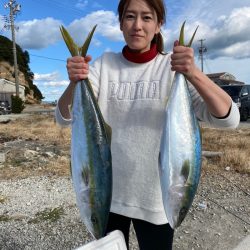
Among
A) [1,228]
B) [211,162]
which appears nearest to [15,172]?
[1,228]

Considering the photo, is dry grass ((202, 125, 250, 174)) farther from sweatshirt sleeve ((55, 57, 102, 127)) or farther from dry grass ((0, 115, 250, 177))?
sweatshirt sleeve ((55, 57, 102, 127))

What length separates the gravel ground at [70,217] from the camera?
4.16 meters

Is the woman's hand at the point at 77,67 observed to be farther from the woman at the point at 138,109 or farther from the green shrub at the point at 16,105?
the green shrub at the point at 16,105

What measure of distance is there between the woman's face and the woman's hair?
0.07ft

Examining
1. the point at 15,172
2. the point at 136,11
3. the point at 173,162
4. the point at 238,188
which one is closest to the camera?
the point at 173,162

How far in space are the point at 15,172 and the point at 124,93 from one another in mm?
5646

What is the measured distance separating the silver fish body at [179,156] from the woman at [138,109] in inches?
5.6

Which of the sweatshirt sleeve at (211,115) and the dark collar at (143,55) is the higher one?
the dark collar at (143,55)

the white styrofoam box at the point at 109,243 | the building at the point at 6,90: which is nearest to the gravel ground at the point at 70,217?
the white styrofoam box at the point at 109,243

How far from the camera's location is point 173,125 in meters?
1.77

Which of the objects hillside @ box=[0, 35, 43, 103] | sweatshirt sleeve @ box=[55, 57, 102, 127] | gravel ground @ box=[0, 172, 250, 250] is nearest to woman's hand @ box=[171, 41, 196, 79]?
sweatshirt sleeve @ box=[55, 57, 102, 127]

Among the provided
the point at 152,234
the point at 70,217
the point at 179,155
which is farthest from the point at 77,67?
the point at 70,217

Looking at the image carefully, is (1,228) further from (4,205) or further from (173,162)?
(173,162)

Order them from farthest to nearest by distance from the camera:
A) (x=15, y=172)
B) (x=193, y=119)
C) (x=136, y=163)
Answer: (x=15, y=172) < (x=136, y=163) < (x=193, y=119)
